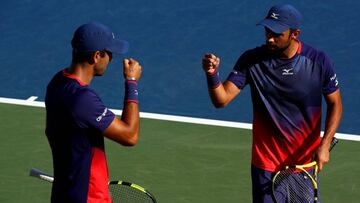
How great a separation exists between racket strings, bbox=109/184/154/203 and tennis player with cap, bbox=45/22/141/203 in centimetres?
67

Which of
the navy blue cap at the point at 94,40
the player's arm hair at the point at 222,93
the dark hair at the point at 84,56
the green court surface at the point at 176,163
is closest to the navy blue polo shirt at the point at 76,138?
the dark hair at the point at 84,56

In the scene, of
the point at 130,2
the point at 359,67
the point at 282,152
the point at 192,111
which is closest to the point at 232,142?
the point at 192,111

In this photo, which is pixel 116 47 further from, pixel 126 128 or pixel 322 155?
pixel 322 155

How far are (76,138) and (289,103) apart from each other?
2.41m

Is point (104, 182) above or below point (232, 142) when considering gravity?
above

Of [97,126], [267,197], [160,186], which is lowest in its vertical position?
[160,186]

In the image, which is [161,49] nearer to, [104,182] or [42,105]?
[42,105]

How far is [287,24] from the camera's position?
844 cm

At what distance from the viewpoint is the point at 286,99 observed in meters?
8.56

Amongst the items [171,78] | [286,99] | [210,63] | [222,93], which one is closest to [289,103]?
[286,99]

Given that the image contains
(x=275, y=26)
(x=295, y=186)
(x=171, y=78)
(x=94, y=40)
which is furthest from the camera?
(x=171, y=78)

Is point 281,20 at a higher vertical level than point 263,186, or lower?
higher

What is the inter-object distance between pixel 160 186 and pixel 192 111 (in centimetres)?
266

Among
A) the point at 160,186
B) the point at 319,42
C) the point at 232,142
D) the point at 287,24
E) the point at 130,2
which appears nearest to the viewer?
the point at 287,24
